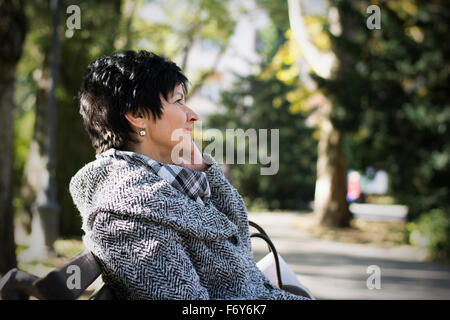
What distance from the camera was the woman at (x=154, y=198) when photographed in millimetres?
1479

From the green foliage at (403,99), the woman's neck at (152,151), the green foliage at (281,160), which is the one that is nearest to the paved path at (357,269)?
the green foliage at (403,99)

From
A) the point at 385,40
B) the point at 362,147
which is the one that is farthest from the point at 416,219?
the point at 385,40

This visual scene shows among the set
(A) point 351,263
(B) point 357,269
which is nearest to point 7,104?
(B) point 357,269

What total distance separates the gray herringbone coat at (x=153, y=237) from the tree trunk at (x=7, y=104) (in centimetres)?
436

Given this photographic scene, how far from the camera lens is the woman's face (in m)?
1.76

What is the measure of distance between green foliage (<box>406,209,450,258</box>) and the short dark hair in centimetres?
784

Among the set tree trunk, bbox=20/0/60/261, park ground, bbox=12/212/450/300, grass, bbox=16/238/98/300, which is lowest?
park ground, bbox=12/212/450/300

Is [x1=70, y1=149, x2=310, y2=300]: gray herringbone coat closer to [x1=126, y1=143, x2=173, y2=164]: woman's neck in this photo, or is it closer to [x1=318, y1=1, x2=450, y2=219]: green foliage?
[x1=126, y1=143, x2=173, y2=164]: woman's neck

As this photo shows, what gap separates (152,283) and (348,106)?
8318mm

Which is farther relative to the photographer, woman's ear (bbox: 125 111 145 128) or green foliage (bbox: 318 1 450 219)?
green foliage (bbox: 318 1 450 219)

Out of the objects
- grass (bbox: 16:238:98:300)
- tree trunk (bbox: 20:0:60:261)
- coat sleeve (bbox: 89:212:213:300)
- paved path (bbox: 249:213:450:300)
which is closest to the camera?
coat sleeve (bbox: 89:212:213:300)

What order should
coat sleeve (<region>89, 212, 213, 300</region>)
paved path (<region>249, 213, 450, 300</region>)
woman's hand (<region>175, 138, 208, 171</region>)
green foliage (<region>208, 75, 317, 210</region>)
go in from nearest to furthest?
coat sleeve (<region>89, 212, 213, 300</region>) < woman's hand (<region>175, 138, 208, 171</region>) < paved path (<region>249, 213, 450, 300</region>) < green foliage (<region>208, 75, 317, 210</region>)

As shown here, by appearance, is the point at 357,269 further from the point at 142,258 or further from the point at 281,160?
the point at 281,160

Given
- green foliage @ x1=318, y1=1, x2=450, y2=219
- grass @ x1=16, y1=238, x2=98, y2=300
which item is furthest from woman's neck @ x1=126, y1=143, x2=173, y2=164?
green foliage @ x1=318, y1=1, x2=450, y2=219
